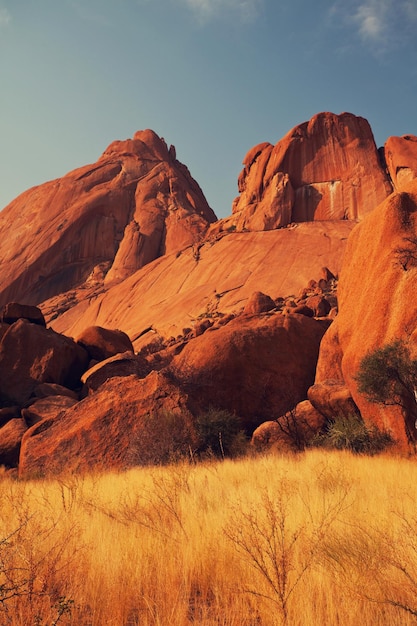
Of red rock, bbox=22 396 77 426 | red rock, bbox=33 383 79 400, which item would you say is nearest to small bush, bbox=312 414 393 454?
red rock, bbox=22 396 77 426

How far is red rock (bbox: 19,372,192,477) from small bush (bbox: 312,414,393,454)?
159 inches

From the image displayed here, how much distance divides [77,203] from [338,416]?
6408cm

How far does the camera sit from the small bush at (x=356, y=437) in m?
10.9

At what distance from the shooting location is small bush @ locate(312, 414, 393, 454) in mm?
10859

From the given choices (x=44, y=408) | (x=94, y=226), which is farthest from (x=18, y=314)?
(x=94, y=226)

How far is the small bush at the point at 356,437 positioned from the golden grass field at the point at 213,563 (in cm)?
465

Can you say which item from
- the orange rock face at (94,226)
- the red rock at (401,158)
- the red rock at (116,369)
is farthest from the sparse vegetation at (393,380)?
the orange rock face at (94,226)

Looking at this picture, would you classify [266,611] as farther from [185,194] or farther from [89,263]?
[185,194]

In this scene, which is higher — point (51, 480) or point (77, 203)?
point (77, 203)

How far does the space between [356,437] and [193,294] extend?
34.2 meters

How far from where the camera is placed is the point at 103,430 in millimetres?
12820

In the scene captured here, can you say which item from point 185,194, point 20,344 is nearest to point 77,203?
point 185,194

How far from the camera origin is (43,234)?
66000 millimetres

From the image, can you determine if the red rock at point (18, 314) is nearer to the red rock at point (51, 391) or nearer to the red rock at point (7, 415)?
the red rock at point (51, 391)
